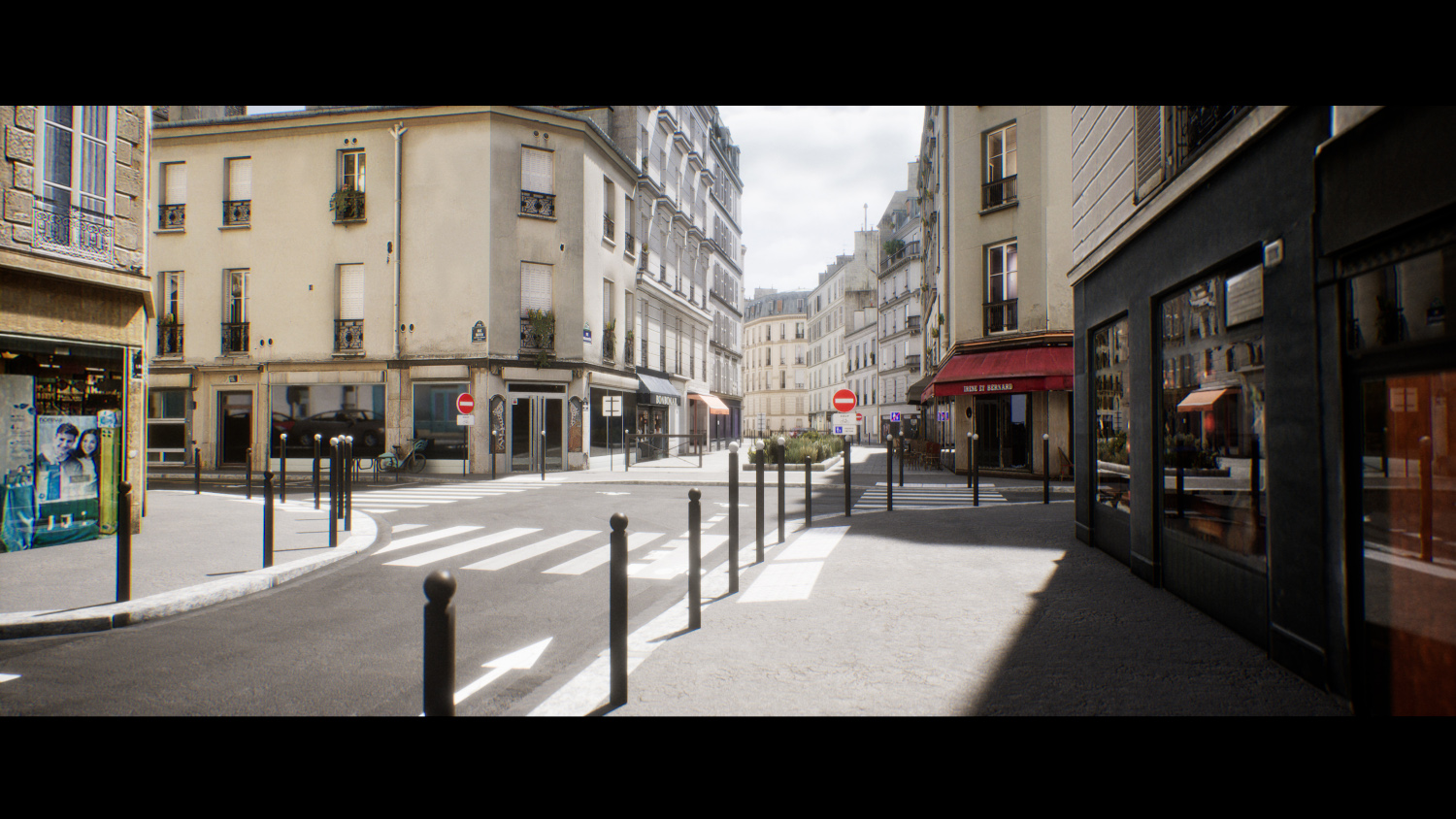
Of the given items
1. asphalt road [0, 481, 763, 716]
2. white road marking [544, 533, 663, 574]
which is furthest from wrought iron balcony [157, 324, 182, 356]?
white road marking [544, 533, 663, 574]

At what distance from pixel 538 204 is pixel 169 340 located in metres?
12.8

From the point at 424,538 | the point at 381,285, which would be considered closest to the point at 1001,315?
the point at 424,538

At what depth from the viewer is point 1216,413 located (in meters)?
4.96

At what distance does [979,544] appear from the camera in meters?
7.76

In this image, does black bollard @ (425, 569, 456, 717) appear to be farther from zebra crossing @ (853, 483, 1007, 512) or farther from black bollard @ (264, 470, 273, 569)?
zebra crossing @ (853, 483, 1007, 512)

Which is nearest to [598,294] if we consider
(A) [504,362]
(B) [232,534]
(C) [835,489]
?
(A) [504,362]

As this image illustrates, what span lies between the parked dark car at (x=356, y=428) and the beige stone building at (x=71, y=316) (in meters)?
12.8

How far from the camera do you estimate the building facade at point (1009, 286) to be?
18.9 metres

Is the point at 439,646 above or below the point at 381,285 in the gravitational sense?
below

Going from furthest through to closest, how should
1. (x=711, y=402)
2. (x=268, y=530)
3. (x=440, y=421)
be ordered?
(x=711, y=402) < (x=440, y=421) < (x=268, y=530)

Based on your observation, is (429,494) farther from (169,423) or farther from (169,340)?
(169,340)

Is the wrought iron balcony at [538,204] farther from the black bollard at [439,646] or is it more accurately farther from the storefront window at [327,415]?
the black bollard at [439,646]
